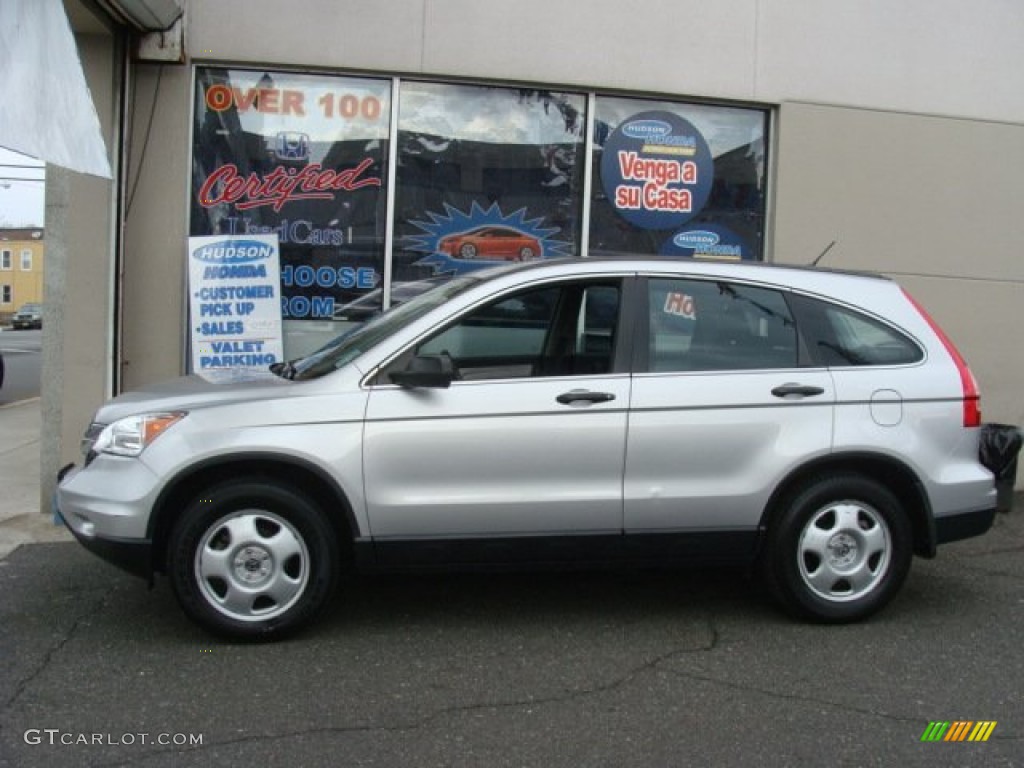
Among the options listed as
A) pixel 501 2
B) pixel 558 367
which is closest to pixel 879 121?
pixel 501 2

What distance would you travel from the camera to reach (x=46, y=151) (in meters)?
5.65

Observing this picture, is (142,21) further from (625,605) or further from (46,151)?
(625,605)

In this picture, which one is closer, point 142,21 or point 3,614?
point 3,614

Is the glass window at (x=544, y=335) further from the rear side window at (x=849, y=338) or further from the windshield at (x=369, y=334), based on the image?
the rear side window at (x=849, y=338)

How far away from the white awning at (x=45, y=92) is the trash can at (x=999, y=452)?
510 centimetres

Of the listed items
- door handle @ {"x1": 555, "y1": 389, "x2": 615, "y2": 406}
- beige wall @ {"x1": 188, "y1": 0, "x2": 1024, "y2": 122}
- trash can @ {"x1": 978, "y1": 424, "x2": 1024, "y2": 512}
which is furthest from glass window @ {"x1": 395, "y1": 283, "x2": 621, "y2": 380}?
beige wall @ {"x1": 188, "y1": 0, "x2": 1024, "y2": 122}

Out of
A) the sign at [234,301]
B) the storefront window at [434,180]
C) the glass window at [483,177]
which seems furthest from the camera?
the glass window at [483,177]

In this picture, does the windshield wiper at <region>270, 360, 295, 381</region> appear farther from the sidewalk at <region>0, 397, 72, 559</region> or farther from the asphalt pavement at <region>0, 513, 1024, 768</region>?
the sidewalk at <region>0, 397, 72, 559</region>

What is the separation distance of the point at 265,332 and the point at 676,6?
13.8 feet

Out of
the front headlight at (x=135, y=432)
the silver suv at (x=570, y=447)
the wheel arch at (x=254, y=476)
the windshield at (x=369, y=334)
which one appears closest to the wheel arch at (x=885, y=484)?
the silver suv at (x=570, y=447)

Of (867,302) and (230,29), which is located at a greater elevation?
(230,29)

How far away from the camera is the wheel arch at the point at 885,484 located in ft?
15.8

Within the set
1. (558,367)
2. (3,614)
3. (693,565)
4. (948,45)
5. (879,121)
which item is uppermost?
(948,45)

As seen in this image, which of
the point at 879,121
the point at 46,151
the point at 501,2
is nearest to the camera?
the point at 46,151
